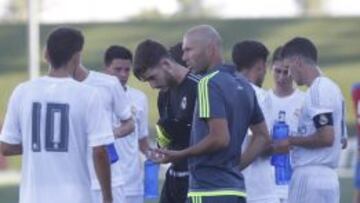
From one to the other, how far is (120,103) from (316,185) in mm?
1651

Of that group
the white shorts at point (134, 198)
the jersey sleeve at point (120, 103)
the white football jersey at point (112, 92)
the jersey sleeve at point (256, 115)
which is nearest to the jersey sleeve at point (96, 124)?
the jersey sleeve at point (256, 115)

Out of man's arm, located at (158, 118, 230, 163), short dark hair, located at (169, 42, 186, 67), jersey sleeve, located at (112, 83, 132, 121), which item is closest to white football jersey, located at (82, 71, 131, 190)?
jersey sleeve, located at (112, 83, 132, 121)

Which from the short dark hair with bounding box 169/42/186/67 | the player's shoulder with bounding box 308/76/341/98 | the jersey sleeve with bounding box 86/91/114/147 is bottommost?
the jersey sleeve with bounding box 86/91/114/147

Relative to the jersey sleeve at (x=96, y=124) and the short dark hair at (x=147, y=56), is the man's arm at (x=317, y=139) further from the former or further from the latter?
the jersey sleeve at (x=96, y=124)

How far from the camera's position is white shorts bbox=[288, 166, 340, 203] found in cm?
977

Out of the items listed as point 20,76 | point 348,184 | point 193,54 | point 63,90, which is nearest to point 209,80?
point 193,54

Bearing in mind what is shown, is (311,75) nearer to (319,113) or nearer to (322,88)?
(322,88)

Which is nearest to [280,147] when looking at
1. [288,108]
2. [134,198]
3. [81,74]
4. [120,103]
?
[288,108]

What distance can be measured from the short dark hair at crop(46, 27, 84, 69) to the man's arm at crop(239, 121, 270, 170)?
1420 millimetres

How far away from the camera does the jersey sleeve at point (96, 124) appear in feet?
26.0

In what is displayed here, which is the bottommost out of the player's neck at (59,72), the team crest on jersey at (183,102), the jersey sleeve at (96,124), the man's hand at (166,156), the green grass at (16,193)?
the green grass at (16,193)

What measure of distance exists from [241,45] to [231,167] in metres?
1.95

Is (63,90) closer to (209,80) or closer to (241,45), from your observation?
(209,80)

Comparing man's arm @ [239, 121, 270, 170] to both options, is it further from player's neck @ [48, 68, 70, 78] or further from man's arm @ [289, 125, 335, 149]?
player's neck @ [48, 68, 70, 78]
